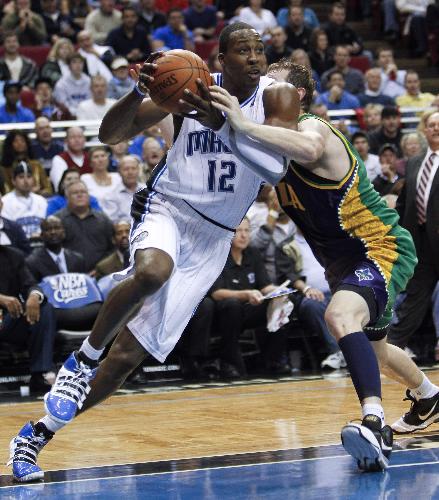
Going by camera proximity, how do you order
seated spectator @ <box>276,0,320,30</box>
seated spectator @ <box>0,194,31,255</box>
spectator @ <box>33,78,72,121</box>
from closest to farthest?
seated spectator @ <box>0,194,31,255</box>, spectator @ <box>33,78,72,121</box>, seated spectator @ <box>276,0,320,30</box>

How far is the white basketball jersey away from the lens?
5367 millimetres

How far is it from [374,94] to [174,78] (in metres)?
10.6

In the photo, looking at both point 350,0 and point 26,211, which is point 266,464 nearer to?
point 26,211

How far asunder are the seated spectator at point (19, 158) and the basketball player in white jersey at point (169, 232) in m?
6.20

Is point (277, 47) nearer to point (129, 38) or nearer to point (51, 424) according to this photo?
point (129, 38)

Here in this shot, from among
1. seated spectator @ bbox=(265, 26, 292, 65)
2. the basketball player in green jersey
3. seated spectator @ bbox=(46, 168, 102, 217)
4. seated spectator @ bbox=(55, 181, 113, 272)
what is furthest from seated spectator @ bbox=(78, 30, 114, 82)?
the basketball player in green jersey

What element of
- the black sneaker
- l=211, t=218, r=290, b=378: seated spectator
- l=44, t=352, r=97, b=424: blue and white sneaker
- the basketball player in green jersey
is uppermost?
the basketball player in green jersey

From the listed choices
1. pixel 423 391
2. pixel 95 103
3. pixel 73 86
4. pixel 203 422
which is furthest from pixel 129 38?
pixel 423 391

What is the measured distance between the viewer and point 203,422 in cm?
709

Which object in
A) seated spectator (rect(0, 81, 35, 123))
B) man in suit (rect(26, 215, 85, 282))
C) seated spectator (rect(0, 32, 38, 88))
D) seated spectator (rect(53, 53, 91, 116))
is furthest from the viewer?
seated spectator (rect(0, 32, 38, 88))

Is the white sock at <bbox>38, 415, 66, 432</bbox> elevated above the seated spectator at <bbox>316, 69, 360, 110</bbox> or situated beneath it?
elevated above

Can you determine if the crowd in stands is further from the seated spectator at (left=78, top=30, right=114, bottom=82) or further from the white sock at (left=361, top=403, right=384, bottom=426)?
the white sock at (left=361, top=403, right=384, bottom=426)

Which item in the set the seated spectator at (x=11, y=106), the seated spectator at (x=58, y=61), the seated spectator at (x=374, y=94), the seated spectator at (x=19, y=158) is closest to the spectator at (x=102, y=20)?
the seated spectator at (x=58, y=61)

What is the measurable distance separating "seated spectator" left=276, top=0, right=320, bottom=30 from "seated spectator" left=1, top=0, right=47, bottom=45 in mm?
3564
